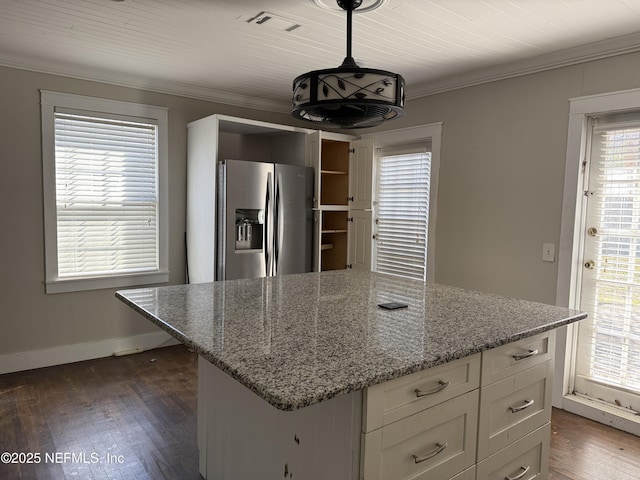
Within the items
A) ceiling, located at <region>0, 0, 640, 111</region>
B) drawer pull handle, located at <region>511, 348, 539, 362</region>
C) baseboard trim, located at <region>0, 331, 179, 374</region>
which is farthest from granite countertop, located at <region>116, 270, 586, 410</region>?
baseboard trim, located at <region>0, 331, 179, 374</region>

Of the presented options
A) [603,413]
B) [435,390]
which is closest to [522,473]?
[435,390]

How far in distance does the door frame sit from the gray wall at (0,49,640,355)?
2.2 inches

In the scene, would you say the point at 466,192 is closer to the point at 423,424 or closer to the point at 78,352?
the point at 423,424

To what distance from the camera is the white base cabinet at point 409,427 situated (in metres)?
1.25

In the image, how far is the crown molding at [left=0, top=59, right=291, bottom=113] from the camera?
3.41 metres

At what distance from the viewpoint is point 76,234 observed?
3.64 meters

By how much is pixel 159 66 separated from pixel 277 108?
139 centimetres

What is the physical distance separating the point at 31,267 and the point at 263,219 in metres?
1.80

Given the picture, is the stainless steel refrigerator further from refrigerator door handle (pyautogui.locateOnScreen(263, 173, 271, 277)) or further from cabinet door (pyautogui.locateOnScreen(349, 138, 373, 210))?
cabinet door (pyautogui.locateOnScreen(349, 138, 373, 210))

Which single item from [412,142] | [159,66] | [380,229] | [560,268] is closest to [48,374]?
[159,66]

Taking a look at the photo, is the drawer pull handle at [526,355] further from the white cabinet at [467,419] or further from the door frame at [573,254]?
the door frame at [573,254]

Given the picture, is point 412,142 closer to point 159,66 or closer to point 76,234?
point 159,66

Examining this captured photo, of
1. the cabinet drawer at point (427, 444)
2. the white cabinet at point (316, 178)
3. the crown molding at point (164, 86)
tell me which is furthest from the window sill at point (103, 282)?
the cabinet drawer at point (427, 444)

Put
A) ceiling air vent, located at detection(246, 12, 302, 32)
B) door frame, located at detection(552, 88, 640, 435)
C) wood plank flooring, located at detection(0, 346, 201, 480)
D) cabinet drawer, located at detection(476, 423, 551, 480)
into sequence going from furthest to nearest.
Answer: door frame, located at detection(552, 88, 640, 435)
ceiling air vent, located at detection(246, 12, 302, 32)
wood plank flooring, located at detection(0, 346, 201, 480)
cabinet drawer, located at detection(476, 423, 551, 480)
